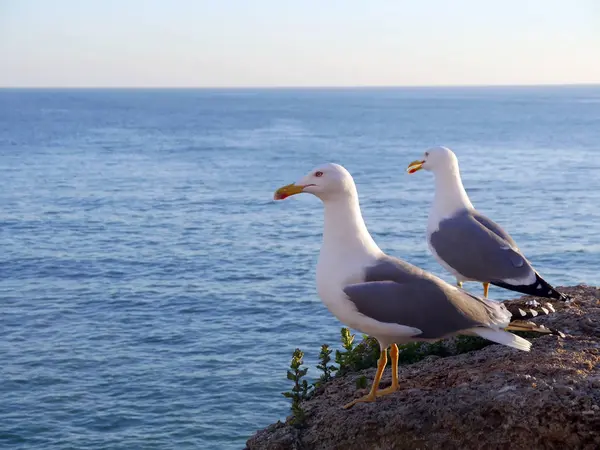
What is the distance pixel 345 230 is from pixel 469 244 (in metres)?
2.75

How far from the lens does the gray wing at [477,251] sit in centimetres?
963

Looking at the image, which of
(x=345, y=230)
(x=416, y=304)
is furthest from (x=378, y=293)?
(x=345, y=230)

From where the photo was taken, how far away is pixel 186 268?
1309 inches

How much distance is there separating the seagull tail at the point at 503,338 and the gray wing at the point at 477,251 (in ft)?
7.60

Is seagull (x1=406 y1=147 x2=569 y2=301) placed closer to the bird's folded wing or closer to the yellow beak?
the bird's folded wing

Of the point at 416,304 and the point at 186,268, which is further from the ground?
the point at 416,304

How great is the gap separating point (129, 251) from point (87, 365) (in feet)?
45.9

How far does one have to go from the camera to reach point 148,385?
70.4ft

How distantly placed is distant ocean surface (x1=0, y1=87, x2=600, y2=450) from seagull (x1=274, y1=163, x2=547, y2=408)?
11190mm

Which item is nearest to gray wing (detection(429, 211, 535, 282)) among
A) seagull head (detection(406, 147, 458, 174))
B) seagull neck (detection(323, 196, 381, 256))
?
seagull head (detection(406, 147, 458, 174))

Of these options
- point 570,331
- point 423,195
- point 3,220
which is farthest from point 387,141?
point 570,331

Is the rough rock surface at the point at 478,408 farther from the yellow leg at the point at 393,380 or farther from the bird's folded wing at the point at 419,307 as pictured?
the bird's folded wing at the point at 419,307

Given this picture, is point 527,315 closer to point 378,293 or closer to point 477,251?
point 477,251

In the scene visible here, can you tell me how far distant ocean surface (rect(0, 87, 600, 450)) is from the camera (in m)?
20.0
